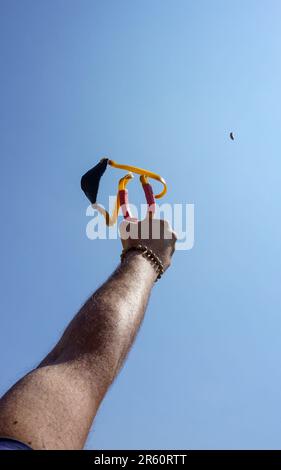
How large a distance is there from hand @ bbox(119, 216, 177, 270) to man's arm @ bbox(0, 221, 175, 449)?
0.31 metres

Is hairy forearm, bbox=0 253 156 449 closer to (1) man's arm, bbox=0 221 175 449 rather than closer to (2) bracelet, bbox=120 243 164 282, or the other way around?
(1) man's arm, bbox=0 221 175 449

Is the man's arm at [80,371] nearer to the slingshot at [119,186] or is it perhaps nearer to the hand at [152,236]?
the hand at [152,236]

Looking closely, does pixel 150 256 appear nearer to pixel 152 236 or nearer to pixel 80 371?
pixel 152 236

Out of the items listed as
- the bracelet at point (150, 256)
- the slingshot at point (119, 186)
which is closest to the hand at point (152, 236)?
the bracelet at point (150, 256)

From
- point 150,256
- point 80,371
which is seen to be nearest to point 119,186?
point 150,256

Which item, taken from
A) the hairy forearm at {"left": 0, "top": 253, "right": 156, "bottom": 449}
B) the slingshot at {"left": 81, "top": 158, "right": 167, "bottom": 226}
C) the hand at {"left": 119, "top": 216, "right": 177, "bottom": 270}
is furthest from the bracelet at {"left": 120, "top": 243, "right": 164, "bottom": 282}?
the slingshot at {"left": 81, "top": 158, "right": 167, "bottom": 226}

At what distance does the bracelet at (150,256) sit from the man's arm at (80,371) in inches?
5.3

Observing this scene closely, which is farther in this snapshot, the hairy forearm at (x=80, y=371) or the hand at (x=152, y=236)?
the hand at (x=152, y=236)

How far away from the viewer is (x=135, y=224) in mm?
3637

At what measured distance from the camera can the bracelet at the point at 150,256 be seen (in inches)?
128

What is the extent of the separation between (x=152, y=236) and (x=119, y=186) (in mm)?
1416

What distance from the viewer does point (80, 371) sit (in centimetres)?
211
